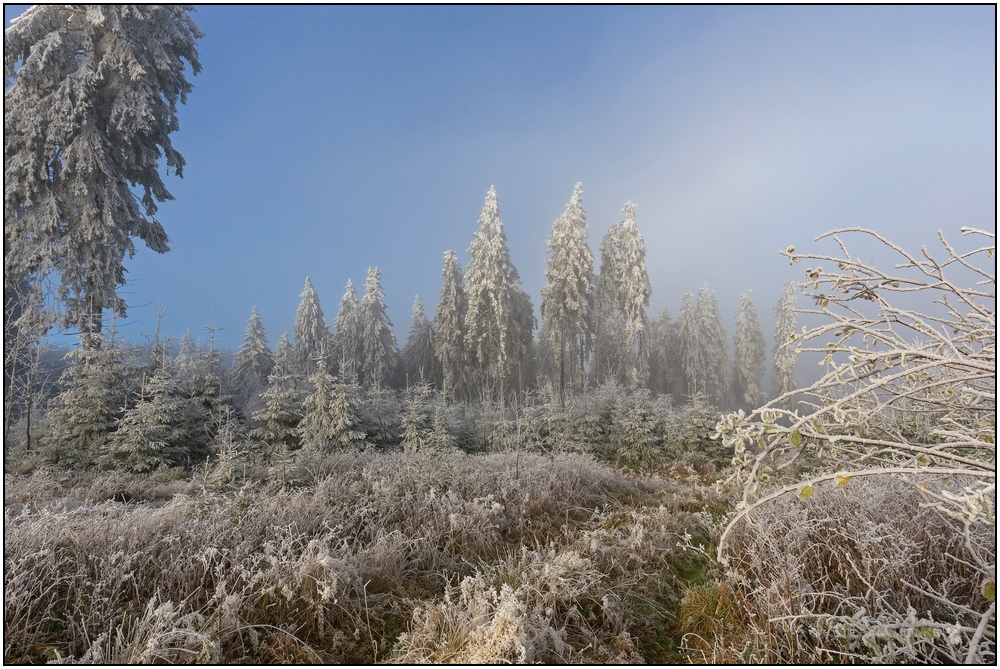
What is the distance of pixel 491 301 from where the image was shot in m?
18.9

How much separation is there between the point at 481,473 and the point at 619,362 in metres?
15.4

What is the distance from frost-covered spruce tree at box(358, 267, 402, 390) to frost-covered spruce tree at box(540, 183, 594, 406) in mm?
10765

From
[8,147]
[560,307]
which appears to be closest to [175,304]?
[8,147]


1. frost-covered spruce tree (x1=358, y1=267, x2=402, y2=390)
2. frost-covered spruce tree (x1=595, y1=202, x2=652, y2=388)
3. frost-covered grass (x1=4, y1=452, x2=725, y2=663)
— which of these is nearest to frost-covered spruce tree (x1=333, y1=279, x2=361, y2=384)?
frost-covered spruce tree (x1=358, y1=267, x2=402, y2=390)

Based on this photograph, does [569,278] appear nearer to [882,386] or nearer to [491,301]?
[491,301]

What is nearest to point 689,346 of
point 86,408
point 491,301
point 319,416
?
point 491,301

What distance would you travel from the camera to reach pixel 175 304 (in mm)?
9500

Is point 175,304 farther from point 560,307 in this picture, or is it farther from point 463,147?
point 560,307

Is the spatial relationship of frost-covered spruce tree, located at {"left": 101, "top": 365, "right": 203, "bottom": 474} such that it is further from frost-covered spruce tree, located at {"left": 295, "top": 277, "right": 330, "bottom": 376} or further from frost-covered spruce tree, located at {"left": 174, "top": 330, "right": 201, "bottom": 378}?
frost-covered spruce tree, located at {"left": 295, "top": 277, "right": 330, "bottom": 376}

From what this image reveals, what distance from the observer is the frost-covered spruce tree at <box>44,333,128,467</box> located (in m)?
6.83

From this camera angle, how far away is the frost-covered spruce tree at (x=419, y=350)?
85.2ft

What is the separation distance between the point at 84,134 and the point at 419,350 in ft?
69.7

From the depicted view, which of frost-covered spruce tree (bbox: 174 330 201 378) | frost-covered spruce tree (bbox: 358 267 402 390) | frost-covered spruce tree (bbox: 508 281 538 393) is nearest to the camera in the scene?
frost-covered spruce tree (bbox: 174 330 201 378)

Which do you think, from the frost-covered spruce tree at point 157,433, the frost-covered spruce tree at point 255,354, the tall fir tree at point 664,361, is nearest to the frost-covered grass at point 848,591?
the frost-covered spruce tree at point 157,433
